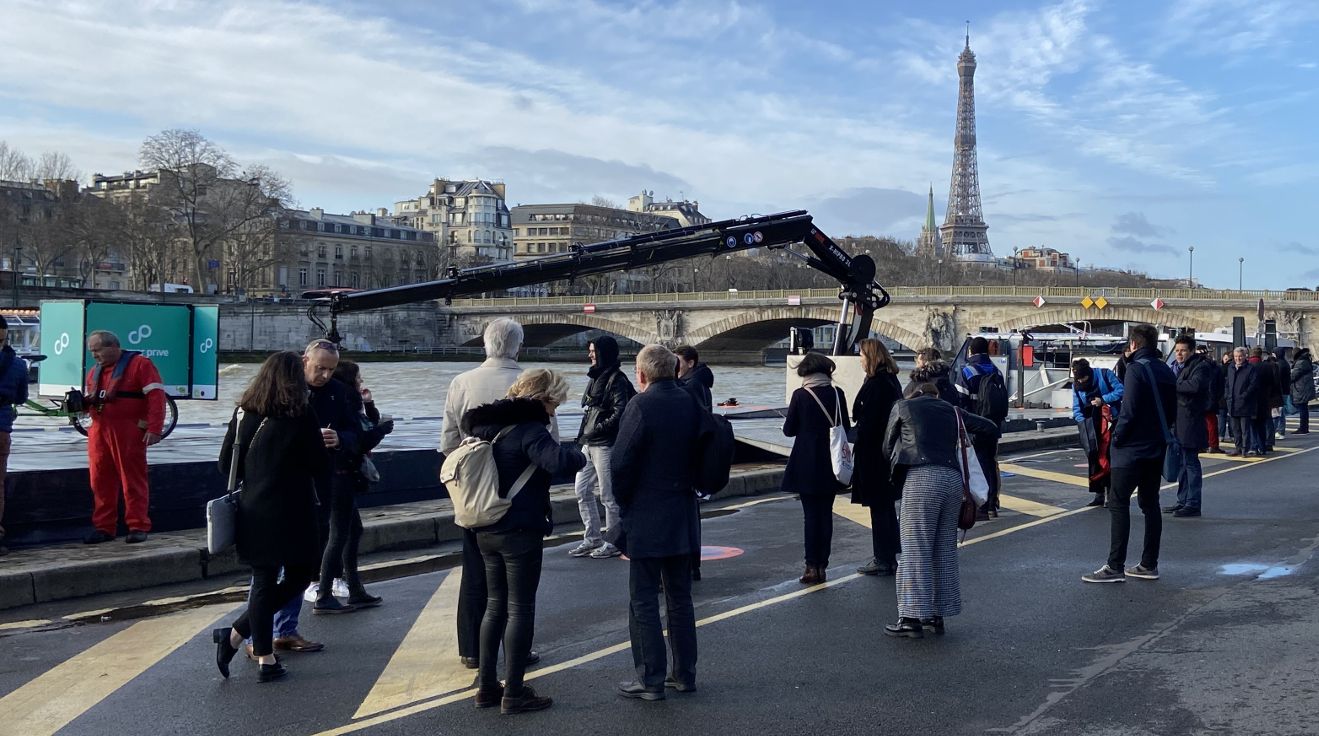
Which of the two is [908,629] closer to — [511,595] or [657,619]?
[657,619]

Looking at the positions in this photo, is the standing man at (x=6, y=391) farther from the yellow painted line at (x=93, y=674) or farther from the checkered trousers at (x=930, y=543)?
the checkered trousers at (x=930, y=543)

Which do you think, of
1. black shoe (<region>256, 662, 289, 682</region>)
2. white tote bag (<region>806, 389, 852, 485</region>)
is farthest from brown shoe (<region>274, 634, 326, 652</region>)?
white tote bag (<region>806, 389, 852, 485</region>)

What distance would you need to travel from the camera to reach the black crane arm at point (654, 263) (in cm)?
1452

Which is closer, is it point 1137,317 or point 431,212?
point 1137,317

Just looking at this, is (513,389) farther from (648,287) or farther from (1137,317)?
(648,287)

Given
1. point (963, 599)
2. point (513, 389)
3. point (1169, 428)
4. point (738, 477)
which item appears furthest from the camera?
point (738, 477)

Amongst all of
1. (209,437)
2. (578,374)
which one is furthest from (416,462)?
(578,374)

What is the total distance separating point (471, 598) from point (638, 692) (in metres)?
0.99

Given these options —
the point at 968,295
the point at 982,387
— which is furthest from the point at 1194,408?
the point at 968,295

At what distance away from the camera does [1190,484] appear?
12.0m

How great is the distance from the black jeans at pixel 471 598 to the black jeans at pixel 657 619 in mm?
743

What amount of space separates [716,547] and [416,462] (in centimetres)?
355

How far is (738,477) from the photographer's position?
47.2 ft

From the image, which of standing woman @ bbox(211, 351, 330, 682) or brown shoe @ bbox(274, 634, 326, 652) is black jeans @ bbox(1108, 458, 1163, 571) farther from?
standing woman @ bbox(211, 351, 330, 682)
